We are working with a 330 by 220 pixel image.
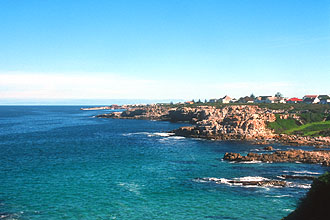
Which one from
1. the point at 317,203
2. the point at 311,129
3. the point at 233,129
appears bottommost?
the point at 317,203

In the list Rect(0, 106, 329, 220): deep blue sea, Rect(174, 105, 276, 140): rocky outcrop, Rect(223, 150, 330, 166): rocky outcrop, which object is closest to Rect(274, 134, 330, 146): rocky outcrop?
Rect(174, 105, 276, 140): rocky outcrop

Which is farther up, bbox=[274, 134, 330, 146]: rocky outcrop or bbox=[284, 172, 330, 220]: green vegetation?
→ bbox=[284, 172, 330, 220]: green vegetation

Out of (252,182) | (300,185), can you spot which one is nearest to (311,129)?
(300,185)

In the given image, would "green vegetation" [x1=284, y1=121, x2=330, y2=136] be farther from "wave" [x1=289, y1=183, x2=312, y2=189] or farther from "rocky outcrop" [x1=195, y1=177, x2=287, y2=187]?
"rocky outcrop" [x1=195, y1=177, x2=287, y2=187]

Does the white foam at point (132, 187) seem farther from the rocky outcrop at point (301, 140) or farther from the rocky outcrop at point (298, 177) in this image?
the rocky outcrop at point (301, 140)

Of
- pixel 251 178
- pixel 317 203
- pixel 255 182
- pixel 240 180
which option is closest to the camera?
pixel 317 203

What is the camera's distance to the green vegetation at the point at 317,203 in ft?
88.3

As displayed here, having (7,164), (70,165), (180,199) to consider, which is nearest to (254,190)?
(180,199)

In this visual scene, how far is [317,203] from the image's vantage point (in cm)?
2762

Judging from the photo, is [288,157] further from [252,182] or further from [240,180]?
[252,182]

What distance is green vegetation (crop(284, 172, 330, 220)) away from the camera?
88.3ft

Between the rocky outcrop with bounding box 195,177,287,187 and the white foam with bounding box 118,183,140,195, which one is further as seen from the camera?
the rocky outcrop with bounding box 195,177,287,187

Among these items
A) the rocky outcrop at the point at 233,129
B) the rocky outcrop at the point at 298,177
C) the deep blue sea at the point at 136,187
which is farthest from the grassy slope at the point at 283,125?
the rocky outcrop at the point at 298,177

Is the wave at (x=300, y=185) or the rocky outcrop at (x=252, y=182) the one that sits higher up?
the rocky outcrop at (x=252, y=182)
